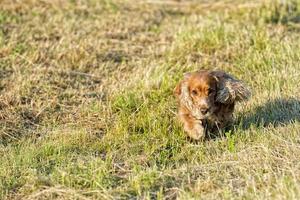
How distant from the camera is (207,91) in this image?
5203mm

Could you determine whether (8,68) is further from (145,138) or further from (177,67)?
(145,138)

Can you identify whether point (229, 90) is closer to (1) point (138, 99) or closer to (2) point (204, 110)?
(2) point (204, 110)

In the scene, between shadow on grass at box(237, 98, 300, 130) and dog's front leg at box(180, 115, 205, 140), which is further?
shadow on grass at box(237, 98, 300, 130)

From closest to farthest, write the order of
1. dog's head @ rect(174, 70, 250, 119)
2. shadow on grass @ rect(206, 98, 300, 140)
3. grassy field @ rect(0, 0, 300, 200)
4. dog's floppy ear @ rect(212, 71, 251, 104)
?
grassy field @ rect(0, 0, 300, 200) < dog's head @ rect(174, 70, 250, 119) < dog's floppy ear @ rect(212, 71, 251, 104) < shadow on grass @ rect(206, 98, 300, 140)

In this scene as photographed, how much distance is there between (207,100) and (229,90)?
257mm

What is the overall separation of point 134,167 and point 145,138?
753 millimetres

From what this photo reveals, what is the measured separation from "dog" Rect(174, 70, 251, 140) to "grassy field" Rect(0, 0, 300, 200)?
0.13 metres

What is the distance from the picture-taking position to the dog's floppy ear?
533 centimetres

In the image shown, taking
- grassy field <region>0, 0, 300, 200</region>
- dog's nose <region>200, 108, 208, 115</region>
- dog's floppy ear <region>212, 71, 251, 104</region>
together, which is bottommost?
grassy field <region>0, 0, 300, 200</region>

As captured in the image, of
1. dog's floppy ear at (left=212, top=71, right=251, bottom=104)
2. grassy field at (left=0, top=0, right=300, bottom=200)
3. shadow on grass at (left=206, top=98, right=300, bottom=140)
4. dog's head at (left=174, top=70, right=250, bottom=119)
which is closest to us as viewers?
grassy field at (left=0, top=0, right=300, bottom=200)

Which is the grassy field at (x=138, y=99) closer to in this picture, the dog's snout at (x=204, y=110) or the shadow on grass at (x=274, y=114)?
the shadow on grass at (x=274, y=114)

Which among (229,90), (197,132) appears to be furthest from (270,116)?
(197,132)

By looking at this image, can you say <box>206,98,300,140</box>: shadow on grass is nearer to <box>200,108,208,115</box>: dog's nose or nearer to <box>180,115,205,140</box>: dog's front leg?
<box>180,115,205,140</box>: dog's front leg

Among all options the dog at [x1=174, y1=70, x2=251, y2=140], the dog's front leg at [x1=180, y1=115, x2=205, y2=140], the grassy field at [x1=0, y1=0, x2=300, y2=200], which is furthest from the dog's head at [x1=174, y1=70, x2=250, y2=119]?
the grassy field at [x1=0, y1=0, x2=300, y2=200]
